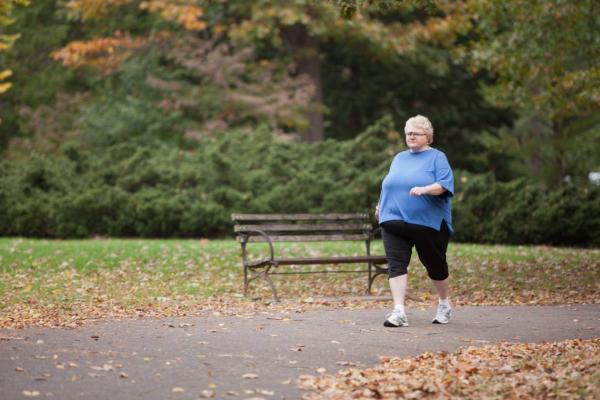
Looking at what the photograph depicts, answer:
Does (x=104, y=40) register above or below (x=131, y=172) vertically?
above

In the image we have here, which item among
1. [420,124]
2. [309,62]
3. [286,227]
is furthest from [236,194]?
[420,124]

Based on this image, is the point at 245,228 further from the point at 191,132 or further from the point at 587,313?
the point at 191,132

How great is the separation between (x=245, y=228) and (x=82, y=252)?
4.57 m

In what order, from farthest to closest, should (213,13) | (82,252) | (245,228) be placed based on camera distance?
(213,13)
(82,252)
(245,228)

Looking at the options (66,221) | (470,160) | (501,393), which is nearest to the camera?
(501,393)

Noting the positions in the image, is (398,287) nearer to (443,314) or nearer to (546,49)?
(443,314)

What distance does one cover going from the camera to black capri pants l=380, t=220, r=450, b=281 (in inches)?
366

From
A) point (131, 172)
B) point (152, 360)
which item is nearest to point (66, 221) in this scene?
point (131, 172)

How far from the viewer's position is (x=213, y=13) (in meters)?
29.4

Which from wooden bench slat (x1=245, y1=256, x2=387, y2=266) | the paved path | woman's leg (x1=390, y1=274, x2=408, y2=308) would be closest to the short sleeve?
woman's leg (x1=390, y1=274, x2=408, y2=308)

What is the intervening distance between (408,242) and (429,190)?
639 mm

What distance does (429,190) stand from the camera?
356 inches

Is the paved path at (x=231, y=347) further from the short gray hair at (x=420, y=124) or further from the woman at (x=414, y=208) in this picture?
the short gray hair at (x=420, y=124)

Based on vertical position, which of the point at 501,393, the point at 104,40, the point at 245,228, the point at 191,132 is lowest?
the point at 501,393
